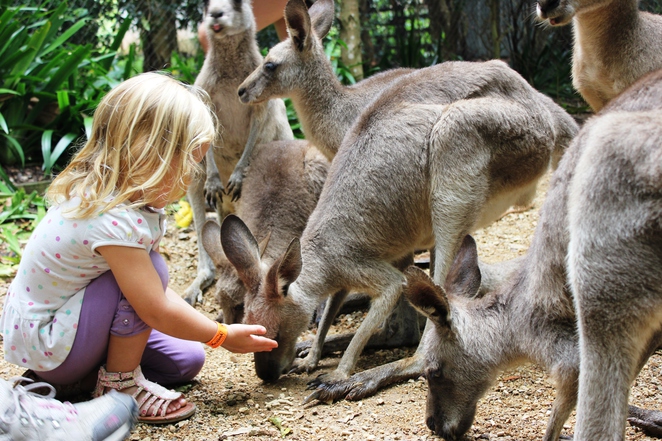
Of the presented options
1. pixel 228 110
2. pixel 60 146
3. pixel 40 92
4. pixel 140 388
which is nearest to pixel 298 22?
pixel 228 110

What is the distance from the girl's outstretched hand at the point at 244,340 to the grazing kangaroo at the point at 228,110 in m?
2.16

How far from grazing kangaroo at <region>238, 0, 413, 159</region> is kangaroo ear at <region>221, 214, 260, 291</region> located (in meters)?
1.21

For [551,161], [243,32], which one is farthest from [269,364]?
[243,32]

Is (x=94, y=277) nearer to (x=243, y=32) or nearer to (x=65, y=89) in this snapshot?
(x=243, y=32)

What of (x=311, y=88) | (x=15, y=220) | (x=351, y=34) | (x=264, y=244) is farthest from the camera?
(x=351, y=34)

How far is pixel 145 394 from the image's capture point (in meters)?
3.23

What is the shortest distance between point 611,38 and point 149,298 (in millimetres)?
2905

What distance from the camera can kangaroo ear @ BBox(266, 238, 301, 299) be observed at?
360cm

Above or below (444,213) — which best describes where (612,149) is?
above

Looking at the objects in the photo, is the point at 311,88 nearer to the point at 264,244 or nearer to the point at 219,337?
the point at 264,244

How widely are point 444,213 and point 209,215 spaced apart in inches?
139

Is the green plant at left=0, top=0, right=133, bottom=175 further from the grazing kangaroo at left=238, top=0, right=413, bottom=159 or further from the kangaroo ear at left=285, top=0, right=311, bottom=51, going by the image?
the kangaroo ear at left=285, top=0, right=311, bottom=51

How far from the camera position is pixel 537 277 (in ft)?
9.26

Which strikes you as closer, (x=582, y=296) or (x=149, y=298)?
(x=582, y=296)
